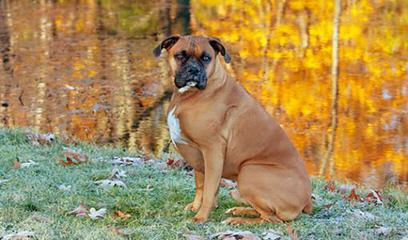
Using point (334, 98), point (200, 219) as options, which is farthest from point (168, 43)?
point (334, 98)

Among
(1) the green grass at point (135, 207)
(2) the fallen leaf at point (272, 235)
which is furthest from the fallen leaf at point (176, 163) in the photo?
(2) the fallen leaf at point (272, 235)

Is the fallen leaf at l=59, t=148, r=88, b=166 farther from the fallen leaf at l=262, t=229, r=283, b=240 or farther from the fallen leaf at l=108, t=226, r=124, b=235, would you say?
the fallen leaf at l=262, t=229, r=283, b=240

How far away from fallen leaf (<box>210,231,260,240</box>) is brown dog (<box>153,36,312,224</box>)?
0.38 metres

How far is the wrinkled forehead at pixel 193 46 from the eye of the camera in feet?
18.4

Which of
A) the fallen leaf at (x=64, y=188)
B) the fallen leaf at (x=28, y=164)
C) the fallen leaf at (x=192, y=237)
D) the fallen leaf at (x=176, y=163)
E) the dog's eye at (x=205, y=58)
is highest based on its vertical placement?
the dog's eye at (x=205, y=58)

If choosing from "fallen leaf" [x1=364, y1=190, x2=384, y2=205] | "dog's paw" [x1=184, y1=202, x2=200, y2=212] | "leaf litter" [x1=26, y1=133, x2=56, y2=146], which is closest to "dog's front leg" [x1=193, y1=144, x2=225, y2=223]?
"dog's paw" [x1=184, y1=202, x2=200, y2=212]

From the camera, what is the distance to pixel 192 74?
18.2ft

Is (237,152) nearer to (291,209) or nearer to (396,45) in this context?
(291,209)

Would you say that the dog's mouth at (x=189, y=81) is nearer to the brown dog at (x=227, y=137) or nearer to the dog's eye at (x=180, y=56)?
the brown dog at (x=227, y=137)

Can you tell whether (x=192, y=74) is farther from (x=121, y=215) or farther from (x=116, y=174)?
(x=116, y=174)

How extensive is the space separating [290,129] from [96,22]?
11.1 metres

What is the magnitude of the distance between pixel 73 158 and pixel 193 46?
8.97 ft

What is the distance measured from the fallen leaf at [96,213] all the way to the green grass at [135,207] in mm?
46

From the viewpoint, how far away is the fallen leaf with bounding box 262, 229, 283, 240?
17.3 ft
